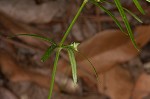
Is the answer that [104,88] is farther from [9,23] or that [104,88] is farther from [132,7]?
[9,23]

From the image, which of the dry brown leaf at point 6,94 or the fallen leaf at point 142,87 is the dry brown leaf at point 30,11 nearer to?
the dry brown leaf at point 6,94

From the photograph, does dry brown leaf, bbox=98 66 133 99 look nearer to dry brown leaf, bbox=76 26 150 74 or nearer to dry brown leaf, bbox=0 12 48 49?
dry brown leaf, bbox=76 26 150 74

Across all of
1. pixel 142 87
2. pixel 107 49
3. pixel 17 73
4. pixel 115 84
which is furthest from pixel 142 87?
pixel 17 73

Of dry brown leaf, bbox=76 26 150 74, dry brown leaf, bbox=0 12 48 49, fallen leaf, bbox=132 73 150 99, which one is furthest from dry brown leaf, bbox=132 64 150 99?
dry brown leaf, bbox=0 12 48 49

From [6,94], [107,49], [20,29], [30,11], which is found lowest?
[6,94]

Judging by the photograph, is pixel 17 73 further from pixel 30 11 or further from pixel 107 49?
pixel 107 49

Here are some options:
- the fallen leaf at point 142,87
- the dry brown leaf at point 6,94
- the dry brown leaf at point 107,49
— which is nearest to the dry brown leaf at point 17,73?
the dry brown leaf at point 6,94

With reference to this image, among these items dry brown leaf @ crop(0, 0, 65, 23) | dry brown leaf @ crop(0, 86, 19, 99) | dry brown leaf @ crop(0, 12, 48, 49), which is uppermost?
dry brown leaf @ crop(0, 0, 65, 23)

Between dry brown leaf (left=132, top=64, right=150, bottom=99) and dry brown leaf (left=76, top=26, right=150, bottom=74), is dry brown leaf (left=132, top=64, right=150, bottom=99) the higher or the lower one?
the lower one

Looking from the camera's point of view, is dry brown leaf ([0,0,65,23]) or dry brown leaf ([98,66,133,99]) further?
dry brown leaf ([0,0,65,23])

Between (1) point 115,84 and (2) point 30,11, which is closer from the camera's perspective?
(1) point 115,84
